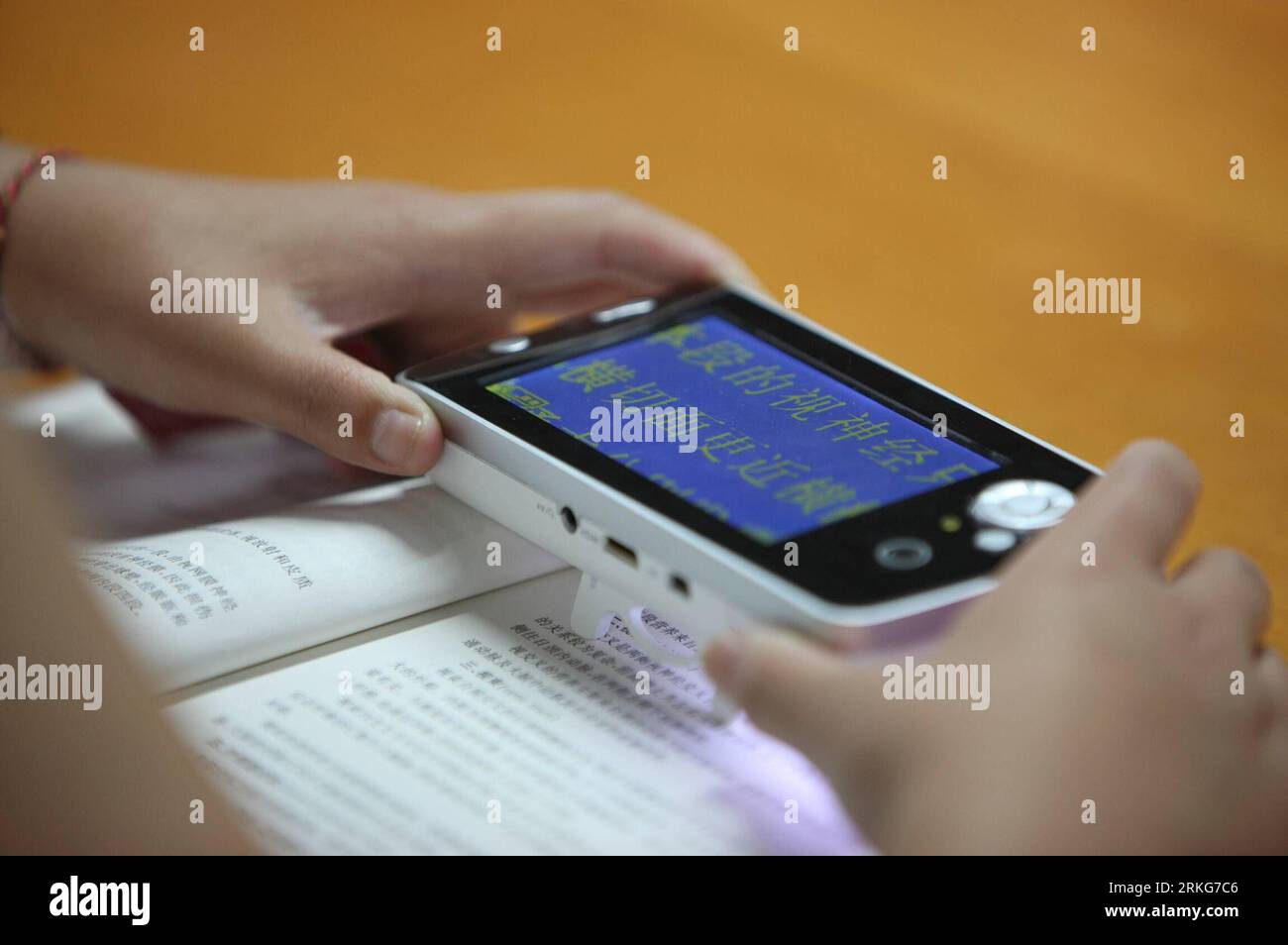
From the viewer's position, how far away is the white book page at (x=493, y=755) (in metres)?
0.62

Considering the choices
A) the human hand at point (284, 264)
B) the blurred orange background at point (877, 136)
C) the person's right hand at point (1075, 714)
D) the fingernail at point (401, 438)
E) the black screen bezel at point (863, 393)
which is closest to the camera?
the person's right hand at point (1075, 714)

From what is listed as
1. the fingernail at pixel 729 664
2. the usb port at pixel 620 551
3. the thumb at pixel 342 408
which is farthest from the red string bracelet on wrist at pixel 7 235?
the fingernail at pixel 729 664

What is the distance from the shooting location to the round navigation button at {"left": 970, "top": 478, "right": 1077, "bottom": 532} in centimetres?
70

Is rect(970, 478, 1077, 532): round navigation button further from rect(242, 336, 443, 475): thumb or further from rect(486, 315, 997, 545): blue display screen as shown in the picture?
rect(242, 336, 443, 475): thumb

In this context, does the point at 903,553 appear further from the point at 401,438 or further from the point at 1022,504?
the point at 401,438

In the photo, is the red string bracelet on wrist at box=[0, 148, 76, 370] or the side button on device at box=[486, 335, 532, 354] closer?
the side button on device at box=[486, 335, 532, 354]

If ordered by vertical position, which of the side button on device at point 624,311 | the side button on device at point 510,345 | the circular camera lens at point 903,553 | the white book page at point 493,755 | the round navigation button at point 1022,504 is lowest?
the white book page at point 493,755

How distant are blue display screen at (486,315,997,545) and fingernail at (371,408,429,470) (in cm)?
5

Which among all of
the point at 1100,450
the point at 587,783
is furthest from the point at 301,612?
the point at 1100,450

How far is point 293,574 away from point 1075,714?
0.41 metres

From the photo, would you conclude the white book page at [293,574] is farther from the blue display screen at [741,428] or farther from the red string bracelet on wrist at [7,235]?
the red string bracelet on wrist at [7,235]

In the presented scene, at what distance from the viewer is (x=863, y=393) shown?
2.68ft

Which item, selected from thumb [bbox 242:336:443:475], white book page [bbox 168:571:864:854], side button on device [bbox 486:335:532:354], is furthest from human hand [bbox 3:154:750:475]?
white book page [bbox 168:571:864:854]

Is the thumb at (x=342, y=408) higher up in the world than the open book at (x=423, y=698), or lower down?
higher up
